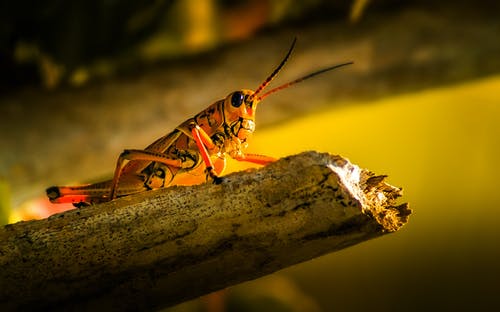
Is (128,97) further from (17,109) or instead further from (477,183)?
(477,183)

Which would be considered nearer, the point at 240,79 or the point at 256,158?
the point at 256,158

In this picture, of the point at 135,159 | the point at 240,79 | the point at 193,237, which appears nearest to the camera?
the point at 193,237

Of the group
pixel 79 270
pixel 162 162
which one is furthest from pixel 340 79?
pixel 79 270

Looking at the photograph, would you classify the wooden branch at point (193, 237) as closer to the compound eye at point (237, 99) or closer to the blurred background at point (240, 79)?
the compound eye at point (237, 99)

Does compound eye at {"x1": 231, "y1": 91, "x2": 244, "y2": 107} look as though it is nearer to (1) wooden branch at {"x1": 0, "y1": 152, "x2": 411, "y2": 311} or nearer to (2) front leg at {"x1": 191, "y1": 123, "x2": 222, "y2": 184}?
(2) front leg at {"x1": 191, "y1": 123, "x2": 222, "y2": 184}

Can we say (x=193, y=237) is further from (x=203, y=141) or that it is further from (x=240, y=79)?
(x=240, y=79)

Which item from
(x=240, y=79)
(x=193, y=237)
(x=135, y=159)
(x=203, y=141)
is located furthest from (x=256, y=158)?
(x=240, y=79)

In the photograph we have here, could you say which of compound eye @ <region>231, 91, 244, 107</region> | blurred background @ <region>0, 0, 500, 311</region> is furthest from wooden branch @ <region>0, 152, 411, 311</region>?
blurred background @ <region>0, 0, 500, 311</region>

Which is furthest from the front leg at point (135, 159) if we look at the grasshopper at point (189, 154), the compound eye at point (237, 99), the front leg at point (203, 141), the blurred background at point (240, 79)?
the blurred background at point (240, 79)
